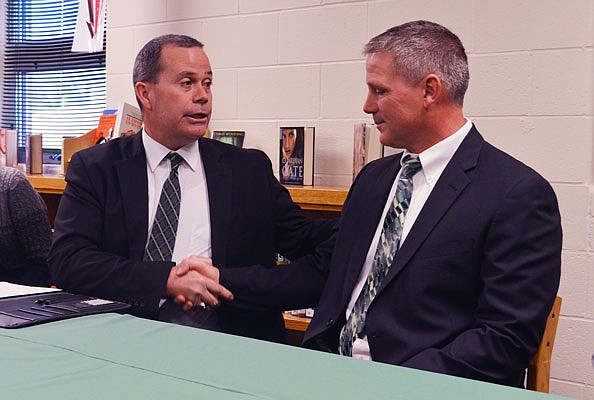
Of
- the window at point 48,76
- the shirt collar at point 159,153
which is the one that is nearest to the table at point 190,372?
the shirt collar at point 159,153

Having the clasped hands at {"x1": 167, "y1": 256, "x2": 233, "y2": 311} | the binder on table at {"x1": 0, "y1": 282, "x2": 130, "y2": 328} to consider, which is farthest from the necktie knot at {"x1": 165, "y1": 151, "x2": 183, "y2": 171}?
the binder on table at {"x1": 0, "y1": 282, "x2": 130, "y2": 328}

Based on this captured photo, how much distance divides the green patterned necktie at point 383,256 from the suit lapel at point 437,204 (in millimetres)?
58

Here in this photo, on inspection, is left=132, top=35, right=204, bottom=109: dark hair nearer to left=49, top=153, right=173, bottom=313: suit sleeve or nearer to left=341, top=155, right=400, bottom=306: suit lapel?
left=49, top=153, right=173, bottom=313: suit sleeve

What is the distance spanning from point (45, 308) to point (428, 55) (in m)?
1.08

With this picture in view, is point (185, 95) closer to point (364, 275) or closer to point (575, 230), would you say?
point (364, 275)

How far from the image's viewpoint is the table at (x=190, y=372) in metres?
1.08

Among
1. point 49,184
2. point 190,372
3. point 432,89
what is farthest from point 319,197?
point 190,372

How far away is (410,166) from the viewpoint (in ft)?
6.39

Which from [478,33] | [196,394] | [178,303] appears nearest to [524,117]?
[478,33]

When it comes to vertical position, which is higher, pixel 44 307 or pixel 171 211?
pixel 171 211

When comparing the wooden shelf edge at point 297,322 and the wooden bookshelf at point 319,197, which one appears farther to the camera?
the wooden shelf edge at point 297,322

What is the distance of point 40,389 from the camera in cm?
111

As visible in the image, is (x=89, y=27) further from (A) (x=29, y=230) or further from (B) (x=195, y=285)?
(B) (x=195, y=285)

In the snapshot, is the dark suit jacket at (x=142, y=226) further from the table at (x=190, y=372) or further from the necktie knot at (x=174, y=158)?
the table at (x=190, y=372)
